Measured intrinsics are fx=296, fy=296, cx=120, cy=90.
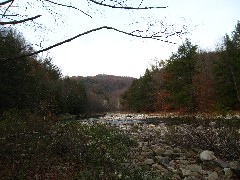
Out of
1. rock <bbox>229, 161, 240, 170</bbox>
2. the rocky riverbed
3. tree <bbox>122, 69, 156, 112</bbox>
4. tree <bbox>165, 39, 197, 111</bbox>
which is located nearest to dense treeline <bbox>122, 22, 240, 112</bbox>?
tree <bbox>165, 39, 197, 111</bbox>

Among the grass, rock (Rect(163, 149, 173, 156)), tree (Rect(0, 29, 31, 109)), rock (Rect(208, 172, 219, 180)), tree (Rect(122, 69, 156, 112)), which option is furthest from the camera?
tree (Rect(122, 69, 156, 112))

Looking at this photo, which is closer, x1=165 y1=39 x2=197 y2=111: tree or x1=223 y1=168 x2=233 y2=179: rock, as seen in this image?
x1=223 y1=168 x2=233 y2=179: rock

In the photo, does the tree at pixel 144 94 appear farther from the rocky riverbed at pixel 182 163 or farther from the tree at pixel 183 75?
the rocky riverbed at pixel 182 163

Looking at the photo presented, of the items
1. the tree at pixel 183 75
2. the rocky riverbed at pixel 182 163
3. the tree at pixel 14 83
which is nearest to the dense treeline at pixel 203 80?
the tree at pixel 183 75

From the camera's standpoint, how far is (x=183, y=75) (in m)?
Answer: 34.8

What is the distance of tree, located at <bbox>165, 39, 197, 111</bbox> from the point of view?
33469mm

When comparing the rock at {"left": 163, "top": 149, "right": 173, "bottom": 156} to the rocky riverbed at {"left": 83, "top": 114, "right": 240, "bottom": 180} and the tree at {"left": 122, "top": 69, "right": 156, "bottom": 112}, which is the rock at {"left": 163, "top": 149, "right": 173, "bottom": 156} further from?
the tree at {"left": 122, "top": 69, "right": 156, "bottom": 112}

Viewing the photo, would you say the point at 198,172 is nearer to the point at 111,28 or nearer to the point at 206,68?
the point at 111,28

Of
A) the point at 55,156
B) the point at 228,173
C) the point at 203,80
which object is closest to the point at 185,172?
the point at 228,173

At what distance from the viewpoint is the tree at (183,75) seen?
33.5 metres

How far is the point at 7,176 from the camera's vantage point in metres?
4.94

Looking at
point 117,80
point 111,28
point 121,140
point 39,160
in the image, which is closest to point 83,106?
point 121,140

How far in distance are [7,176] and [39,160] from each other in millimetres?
986

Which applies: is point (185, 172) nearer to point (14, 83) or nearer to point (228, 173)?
point (228, 173)
